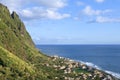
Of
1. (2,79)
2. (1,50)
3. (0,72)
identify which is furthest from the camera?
(1,50)

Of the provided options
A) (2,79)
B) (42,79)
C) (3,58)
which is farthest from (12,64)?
(2,79)

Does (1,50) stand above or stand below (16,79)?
above

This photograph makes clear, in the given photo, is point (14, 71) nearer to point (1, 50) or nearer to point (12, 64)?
point (12, 64)

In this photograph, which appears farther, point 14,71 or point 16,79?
point 14,71

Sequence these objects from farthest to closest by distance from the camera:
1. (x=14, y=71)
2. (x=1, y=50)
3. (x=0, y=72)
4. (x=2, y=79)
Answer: (x=1, y=50) → (x=14, y=71) → (x=0, y=72) → (x=2, y=79)

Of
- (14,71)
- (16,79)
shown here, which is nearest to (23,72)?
(14,71)

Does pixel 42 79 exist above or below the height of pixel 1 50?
below

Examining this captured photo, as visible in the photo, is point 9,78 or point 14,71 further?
point 14,71

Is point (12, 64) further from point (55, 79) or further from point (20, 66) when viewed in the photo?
point (55, 79)

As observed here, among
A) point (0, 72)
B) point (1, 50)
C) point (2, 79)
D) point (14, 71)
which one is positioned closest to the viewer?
point (2, 79)

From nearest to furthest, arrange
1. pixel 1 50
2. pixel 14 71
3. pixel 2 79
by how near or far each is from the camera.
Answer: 1. pixel 2 79
2. pixel 14 71
3. pixel 1 50
